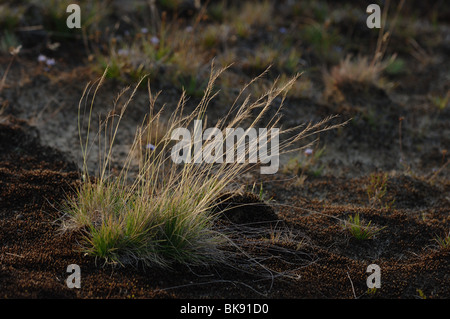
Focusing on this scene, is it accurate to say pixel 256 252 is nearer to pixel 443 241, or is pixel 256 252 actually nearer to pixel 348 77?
pixel 443 241

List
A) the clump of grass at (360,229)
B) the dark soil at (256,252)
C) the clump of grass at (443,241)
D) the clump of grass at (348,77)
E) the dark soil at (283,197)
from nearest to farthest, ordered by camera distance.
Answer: the dark soil at (256,252), the dark soil at (283,197), the clump of grass at (443,241), the clump of grass at (360,229), the clump of grass at (348,77)

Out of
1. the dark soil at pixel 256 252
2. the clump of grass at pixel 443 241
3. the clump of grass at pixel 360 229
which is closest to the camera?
the dark soil at pixel 256 252

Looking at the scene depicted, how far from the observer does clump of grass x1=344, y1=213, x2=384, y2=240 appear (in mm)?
4105

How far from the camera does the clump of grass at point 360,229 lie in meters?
4.11

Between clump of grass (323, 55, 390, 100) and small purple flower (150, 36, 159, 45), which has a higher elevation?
small purple flower (150, 36, 159, 45)

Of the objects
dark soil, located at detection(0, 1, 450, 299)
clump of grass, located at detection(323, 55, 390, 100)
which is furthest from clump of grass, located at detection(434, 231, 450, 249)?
clump of grass, located at detection(323, 55, 390, 100)

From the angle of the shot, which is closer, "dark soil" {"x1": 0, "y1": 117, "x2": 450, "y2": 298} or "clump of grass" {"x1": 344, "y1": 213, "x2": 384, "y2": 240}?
"dark soil" {"x1": 0, "y1": 117, "x2": 450, "y2": 298}

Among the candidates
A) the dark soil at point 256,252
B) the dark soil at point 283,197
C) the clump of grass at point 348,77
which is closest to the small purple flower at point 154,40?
the dark soil at point 283,197

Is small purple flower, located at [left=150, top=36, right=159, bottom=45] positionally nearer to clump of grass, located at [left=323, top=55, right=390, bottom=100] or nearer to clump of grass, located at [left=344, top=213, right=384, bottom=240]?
clump of grass, located at [left=323, top=55, right=390, bottom=100]

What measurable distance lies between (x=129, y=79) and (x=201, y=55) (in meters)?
0.91

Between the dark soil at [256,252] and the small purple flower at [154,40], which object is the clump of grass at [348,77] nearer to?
the dark soil at [256,252]

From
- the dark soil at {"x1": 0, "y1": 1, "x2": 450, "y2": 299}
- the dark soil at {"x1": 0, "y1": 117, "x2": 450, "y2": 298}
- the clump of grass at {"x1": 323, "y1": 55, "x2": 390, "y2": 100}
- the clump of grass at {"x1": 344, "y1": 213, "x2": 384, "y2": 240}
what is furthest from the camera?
the clump of grass at {"x1": 323, "y1": 55, "x2": 390, "y2": 100}
